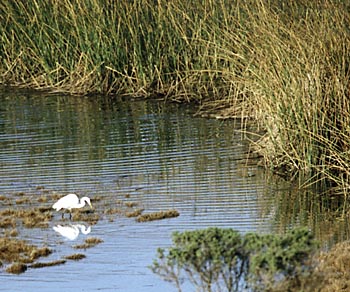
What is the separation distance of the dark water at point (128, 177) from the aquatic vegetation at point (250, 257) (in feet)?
5.05

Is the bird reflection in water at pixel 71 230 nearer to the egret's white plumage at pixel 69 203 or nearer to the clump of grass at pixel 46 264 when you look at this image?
the egret's white plumage at pixel 69 203

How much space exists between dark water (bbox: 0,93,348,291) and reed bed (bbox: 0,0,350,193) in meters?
0.44

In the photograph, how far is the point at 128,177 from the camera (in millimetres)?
10578

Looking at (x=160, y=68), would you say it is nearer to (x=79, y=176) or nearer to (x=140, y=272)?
(x=79, y=176)

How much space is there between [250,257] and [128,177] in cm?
515

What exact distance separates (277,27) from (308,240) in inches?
229

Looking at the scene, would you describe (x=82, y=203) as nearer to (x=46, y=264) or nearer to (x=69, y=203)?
(x=69, y=203)

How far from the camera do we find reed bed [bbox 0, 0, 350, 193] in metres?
10.1

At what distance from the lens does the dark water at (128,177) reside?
25.2 feet

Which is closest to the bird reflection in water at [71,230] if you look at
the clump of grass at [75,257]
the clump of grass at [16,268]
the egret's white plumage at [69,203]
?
the egret's white plumage at [69,203]

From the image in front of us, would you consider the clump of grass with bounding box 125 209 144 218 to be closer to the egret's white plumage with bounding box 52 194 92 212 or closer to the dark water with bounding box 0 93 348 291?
the dark water with bounding box 0 93 348 291

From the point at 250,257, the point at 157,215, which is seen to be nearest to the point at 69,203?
the point at 157,215

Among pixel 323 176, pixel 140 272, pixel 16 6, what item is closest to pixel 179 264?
pixel 140 272

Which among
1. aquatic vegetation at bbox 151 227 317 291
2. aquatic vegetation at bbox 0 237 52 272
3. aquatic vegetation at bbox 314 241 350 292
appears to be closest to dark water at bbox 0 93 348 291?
aquatic vegetation at bbox 0 237 52 272
